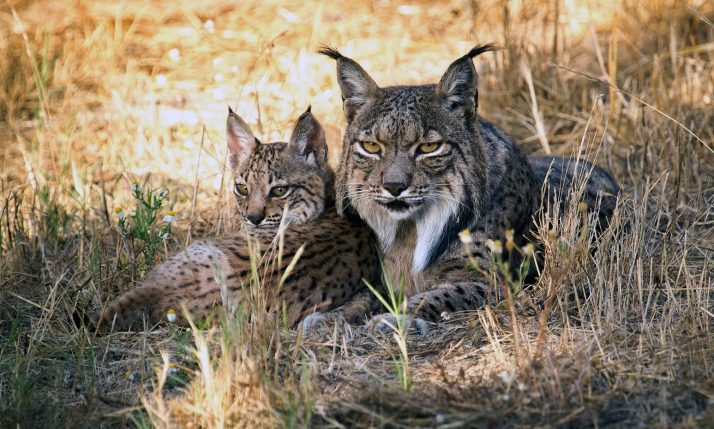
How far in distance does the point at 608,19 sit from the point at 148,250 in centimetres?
621

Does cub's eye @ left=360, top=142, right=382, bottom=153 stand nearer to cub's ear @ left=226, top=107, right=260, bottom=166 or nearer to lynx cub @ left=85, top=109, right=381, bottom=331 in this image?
lynx cub @ left=85, top=109, right=381, bottom=331

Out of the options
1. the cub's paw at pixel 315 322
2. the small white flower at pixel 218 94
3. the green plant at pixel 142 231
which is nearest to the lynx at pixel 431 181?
the cub's paw at pixel 315 322

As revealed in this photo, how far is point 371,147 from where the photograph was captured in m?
4.60

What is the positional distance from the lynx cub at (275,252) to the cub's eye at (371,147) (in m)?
0.55

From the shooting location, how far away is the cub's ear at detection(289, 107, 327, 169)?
5.12 m

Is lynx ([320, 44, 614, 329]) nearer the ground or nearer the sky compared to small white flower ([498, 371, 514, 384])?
nearer the sky

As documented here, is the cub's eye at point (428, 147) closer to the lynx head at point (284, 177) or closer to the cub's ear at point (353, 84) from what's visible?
the cub's ear at point (353, 84)

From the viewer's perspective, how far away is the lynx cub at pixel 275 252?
423 cm

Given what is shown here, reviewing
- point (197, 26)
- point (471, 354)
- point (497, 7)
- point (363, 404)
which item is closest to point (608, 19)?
point (497, 7)

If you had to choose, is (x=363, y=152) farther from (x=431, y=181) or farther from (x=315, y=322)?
(x=315, y=322)

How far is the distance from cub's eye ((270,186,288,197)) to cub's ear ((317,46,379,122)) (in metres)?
0.68

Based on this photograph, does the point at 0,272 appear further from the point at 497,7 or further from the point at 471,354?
the point at 497,7

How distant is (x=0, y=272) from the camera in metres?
4.68

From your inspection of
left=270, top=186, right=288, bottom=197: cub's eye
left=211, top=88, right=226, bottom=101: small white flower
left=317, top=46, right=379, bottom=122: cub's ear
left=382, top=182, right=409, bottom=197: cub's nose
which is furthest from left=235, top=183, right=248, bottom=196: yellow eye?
left=211, top=88, right=226, bottom=101: small white flower
